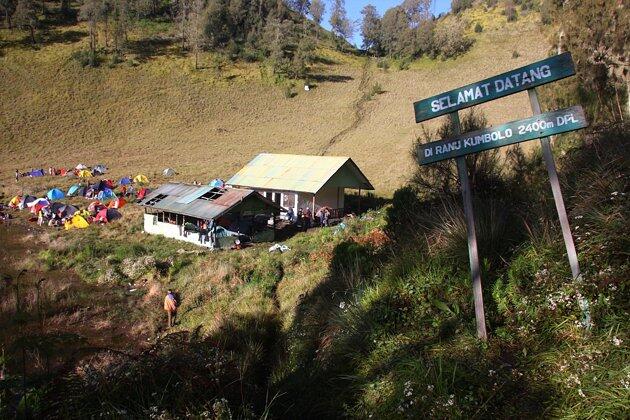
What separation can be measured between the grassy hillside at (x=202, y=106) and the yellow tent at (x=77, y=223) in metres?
12.7

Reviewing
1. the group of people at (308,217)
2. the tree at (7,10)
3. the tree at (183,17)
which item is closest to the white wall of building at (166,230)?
the group of people at (308,217)

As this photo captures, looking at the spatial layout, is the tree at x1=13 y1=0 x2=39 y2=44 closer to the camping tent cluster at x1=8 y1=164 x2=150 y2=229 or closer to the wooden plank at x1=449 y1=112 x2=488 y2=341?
the camping tent cluster at x1=8 y1=164 x2=150 y2=229

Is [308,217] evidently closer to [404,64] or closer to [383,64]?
[404,64]

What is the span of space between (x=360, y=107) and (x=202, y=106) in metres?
20.5

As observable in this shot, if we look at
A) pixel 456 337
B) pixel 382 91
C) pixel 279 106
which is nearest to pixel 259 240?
pixel 456 337

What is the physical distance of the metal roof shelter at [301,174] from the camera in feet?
86.9

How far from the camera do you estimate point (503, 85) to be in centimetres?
443

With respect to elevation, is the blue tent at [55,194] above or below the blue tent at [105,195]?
above

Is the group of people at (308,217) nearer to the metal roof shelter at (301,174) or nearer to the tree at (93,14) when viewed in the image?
the metal roof shelter at (301,174)

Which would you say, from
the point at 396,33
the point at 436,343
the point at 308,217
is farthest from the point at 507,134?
the point at 396,33

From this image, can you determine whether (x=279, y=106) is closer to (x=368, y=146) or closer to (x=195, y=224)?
(x=368, y=146)

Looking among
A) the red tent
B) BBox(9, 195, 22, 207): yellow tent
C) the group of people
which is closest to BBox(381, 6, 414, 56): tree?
the group of people

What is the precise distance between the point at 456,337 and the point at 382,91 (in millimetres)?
63023

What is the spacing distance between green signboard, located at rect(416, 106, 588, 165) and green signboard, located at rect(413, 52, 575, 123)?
12.1 inches
